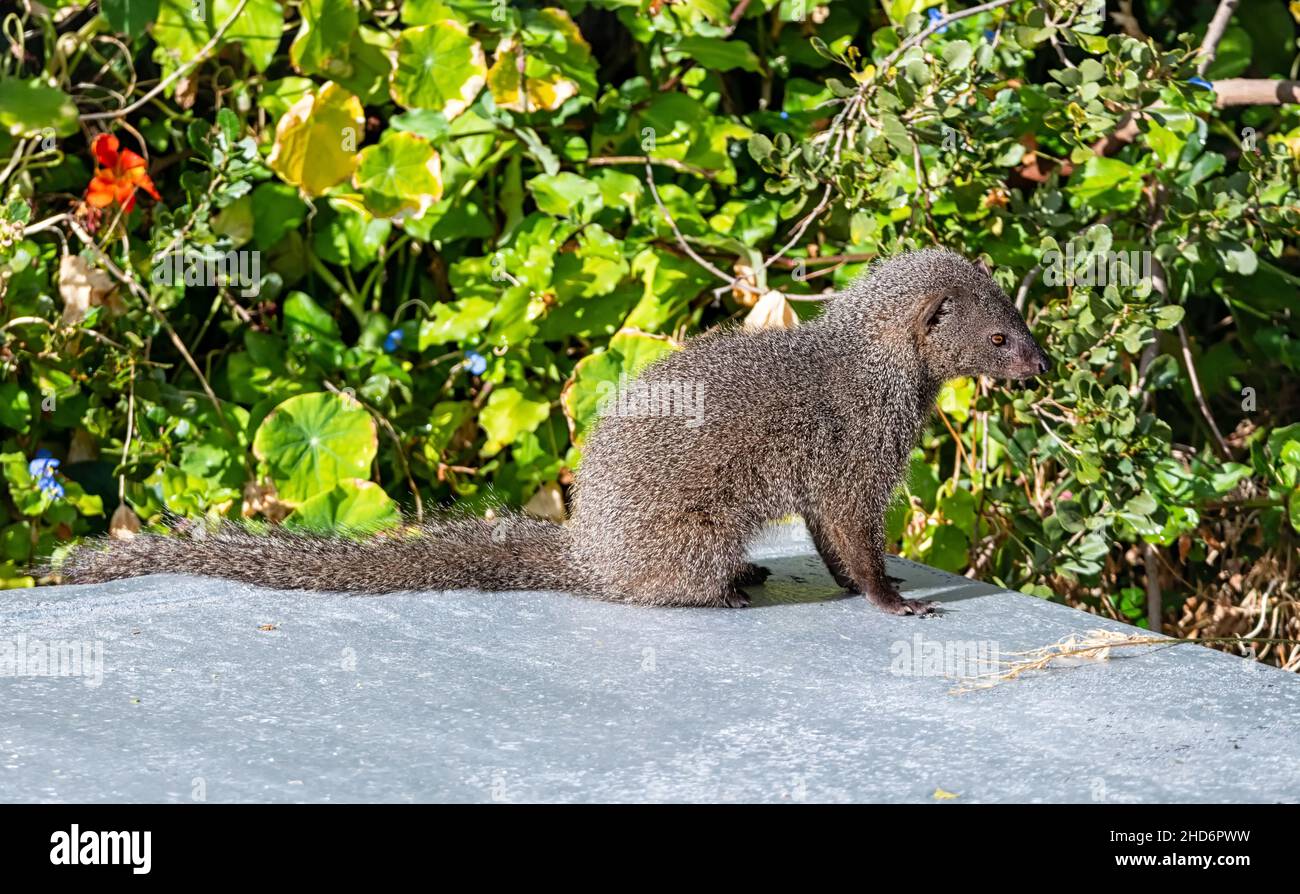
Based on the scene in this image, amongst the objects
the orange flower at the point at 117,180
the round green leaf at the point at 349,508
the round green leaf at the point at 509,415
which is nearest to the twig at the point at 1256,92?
the round green leaf at the point at 509,415

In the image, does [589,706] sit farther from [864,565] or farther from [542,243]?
[542,243]

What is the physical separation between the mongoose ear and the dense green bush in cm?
61

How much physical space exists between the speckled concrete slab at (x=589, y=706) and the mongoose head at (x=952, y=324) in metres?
0.54

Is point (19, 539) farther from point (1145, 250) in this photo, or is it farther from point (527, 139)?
point (1145, 250)

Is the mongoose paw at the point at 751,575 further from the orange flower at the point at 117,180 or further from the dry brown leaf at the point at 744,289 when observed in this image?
the orange flower at the point at 117,180

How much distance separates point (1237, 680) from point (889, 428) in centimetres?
102

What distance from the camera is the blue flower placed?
4.18 m

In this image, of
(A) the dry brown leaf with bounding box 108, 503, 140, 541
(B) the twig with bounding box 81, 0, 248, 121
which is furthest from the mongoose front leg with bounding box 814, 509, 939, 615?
(B) the twig with bounding box 81, 0, 248, 121

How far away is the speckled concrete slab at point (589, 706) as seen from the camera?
1929 mm

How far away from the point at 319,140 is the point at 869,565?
219 centimetres

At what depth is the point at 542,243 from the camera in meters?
4.37

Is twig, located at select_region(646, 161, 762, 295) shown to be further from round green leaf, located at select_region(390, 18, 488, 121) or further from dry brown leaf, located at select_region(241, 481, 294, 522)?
dry brown leaf, located at select_region(241, 481, 294, 522)

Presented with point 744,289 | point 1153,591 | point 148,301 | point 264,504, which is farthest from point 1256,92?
point 148,301
